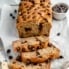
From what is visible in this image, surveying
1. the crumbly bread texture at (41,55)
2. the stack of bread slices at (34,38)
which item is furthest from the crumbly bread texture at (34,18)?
the crumbly bread texture at (41,55)

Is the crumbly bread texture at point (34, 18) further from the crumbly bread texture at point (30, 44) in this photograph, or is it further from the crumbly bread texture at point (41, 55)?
the crumbly bread texture at point (41, 55)

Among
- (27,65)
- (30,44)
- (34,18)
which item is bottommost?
(27,65)

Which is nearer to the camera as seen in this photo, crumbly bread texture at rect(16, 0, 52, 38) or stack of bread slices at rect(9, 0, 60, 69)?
stack of bread slices at rect(9, 0, 60, 69)

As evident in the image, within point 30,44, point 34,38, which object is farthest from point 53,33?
point 30,44

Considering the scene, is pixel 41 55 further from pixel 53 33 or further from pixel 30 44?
pixel 53 33

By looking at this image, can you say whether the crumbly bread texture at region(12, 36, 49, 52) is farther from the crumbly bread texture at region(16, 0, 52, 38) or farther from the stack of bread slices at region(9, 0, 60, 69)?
the crumbly bread texture at region(16, 0, 52, 38)

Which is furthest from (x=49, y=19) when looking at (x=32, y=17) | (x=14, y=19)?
(x=14, y=19)

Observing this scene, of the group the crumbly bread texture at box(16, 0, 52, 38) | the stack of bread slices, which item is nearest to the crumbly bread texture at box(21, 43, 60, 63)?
the stack of bread slices
